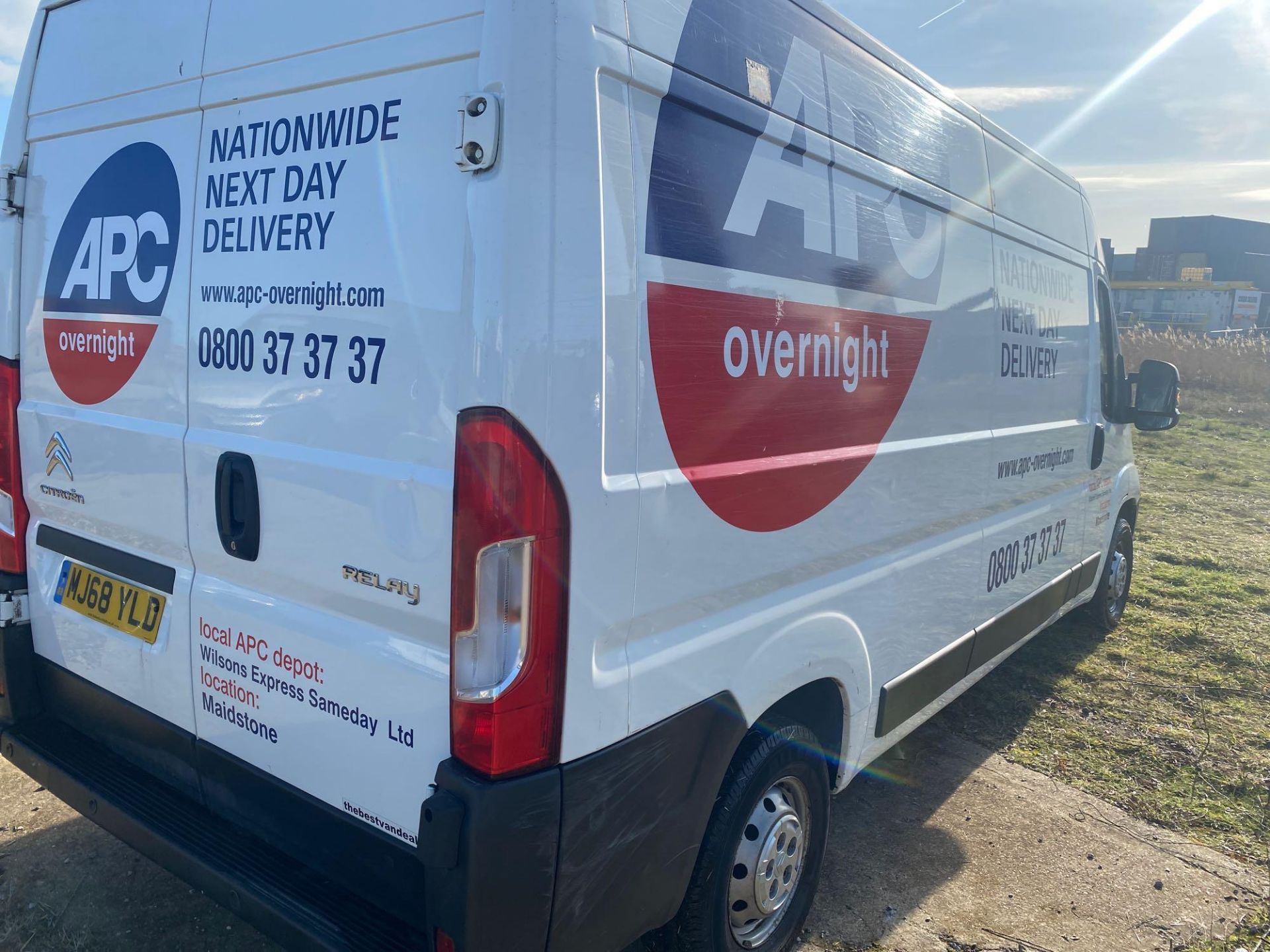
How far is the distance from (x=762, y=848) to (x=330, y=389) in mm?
1641

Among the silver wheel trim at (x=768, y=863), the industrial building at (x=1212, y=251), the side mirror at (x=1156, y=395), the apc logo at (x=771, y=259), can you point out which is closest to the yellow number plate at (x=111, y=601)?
the apc logo at (x=771, y=259)

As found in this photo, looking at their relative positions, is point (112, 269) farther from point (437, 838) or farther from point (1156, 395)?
point (1156, 395)

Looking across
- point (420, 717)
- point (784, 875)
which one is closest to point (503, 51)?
point (420, 717)

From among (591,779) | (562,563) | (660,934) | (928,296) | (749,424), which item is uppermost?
(928,296)

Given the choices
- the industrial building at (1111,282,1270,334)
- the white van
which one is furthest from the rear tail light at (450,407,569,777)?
the industrial building at (1111,282,1270,334)

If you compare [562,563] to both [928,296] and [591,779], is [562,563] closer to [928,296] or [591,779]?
[591,779]

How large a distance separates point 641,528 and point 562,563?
0.22m

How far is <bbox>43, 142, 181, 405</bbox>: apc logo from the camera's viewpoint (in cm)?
235

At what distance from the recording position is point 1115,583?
232 inches

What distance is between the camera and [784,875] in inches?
102

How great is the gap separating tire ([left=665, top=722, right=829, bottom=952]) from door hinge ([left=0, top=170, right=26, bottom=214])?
2672 millimetres

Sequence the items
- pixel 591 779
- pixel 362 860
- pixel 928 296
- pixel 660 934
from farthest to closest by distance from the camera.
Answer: pixel 928 296
pixel 660 934
pixel 362 860
pixel 591 779

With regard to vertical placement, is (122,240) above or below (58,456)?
above

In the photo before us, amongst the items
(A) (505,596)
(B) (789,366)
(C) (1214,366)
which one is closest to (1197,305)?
(C) (1214,366)
